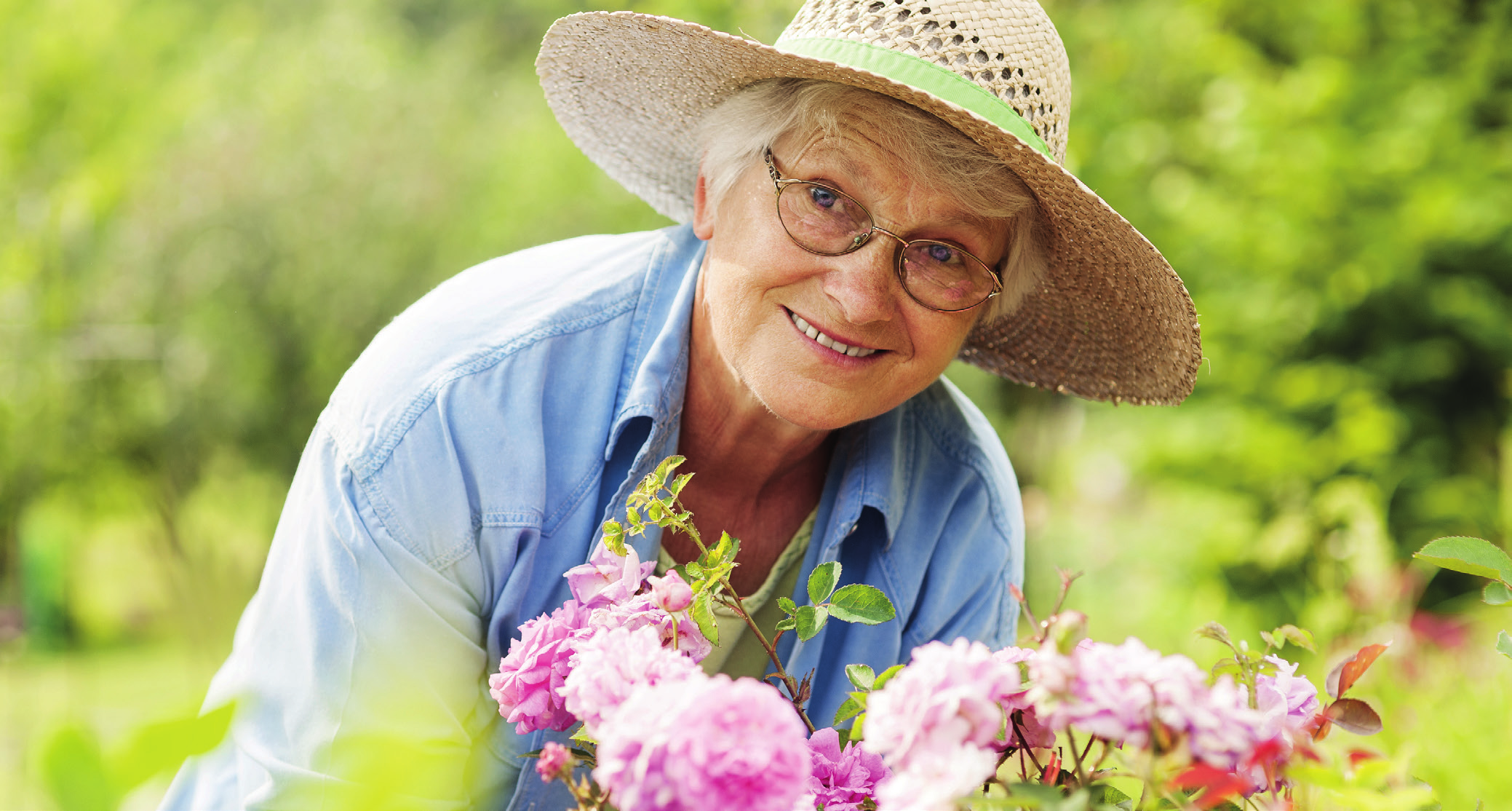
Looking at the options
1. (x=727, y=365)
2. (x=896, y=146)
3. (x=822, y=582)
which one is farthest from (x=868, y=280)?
(x=822, y=582)

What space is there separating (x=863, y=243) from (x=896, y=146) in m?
0.14

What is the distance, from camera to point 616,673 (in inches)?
33.7

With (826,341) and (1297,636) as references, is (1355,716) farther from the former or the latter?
(826,341)

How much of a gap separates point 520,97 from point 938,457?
350 inches

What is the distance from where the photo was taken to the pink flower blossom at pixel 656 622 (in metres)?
1.01

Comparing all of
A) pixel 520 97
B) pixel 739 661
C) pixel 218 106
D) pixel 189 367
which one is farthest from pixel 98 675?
pixel 739 661

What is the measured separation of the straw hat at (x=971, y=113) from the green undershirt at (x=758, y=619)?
1.74 feet

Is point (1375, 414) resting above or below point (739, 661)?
below

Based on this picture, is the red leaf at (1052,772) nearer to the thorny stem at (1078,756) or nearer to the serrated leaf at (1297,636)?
the thorny stem at (1078,756)

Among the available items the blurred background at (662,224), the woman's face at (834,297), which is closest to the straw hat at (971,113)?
the woman's face at (834,297)

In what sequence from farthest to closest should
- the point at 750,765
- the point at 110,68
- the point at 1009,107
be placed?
the point at 110,68, the point at 1009,107, the point at 750,765

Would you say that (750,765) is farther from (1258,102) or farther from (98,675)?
(98,675)

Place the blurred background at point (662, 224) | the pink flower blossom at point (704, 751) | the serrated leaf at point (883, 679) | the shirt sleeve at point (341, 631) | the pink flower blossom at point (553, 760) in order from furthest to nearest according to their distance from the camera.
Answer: the blurred background at point (662, 224)
the shirt sleeve at point (341, 631)
the serrated leaf at point (883, 679)
the pink flower blossom at point (553, 760)
the pink flower blossom at point (704, 751)

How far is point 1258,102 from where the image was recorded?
515 centimetres
